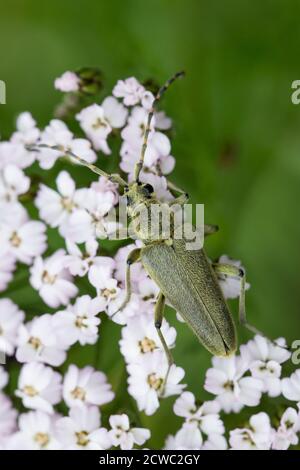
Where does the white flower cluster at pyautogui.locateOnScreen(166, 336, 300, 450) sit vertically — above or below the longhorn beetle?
below

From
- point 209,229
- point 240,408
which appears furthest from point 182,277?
point 240,408

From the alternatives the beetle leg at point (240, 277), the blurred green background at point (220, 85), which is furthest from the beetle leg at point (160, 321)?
the blurred green background at point (220, 85)

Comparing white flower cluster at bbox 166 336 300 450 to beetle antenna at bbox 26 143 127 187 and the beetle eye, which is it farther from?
beetle antenna at bbox 26 143 127 187

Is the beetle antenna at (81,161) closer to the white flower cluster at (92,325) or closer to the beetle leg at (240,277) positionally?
the white flower cluster at (92,325)

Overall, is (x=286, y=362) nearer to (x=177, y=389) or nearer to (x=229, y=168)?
(x=177, y=389)

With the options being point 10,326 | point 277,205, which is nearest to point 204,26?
point 277,205

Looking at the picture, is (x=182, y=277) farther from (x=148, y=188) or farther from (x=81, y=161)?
(x=81, y=161)

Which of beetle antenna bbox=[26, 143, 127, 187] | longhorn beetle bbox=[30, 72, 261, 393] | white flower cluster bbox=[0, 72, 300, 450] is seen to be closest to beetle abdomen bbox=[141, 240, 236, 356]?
longhorn beetle bbox=[30, 72, 261, 393]
